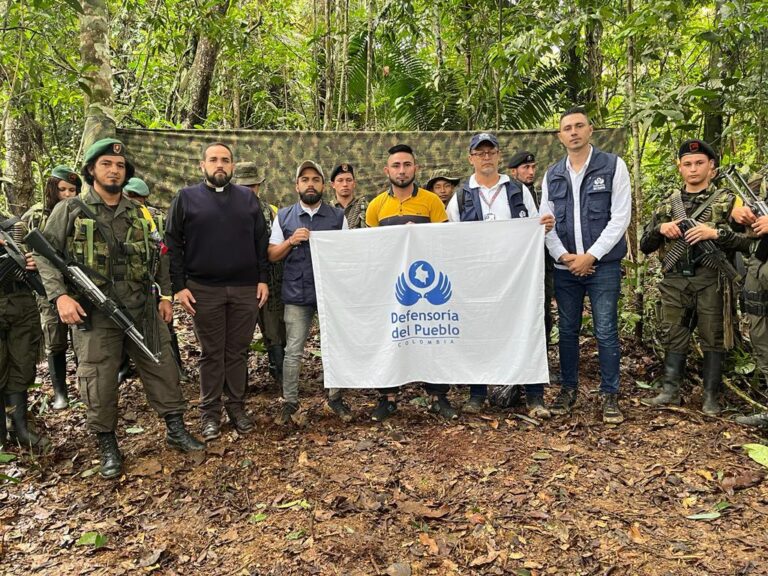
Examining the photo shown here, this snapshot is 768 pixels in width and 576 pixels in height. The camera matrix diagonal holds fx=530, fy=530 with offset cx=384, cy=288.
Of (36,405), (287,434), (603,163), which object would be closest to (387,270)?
(287,434)

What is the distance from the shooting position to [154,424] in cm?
471

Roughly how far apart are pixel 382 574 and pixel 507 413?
2.13 meters

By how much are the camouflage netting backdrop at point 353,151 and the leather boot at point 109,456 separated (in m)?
3.64

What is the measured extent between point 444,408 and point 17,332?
348cm

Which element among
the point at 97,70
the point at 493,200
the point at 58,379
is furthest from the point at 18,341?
the point at 493,200

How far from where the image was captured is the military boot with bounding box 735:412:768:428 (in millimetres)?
4125

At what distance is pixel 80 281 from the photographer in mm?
3652

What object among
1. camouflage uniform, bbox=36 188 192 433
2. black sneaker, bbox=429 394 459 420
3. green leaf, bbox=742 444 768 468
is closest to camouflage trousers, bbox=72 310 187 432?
camouflage uniform, bbox=36 188 192 433

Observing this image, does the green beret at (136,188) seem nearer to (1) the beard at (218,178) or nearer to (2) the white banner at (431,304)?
(1) the beard at (218,178)

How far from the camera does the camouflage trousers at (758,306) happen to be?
3.97m

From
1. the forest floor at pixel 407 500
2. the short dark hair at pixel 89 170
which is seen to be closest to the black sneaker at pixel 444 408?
the forest floor at pixel 407 500

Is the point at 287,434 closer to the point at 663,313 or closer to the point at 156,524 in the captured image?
the point at 156,524

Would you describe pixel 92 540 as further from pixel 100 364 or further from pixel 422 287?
pixel 422 287

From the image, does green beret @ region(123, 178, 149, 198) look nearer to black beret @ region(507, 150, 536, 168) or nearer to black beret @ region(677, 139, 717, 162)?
black beret @ region(507, 150, 536, 168)
